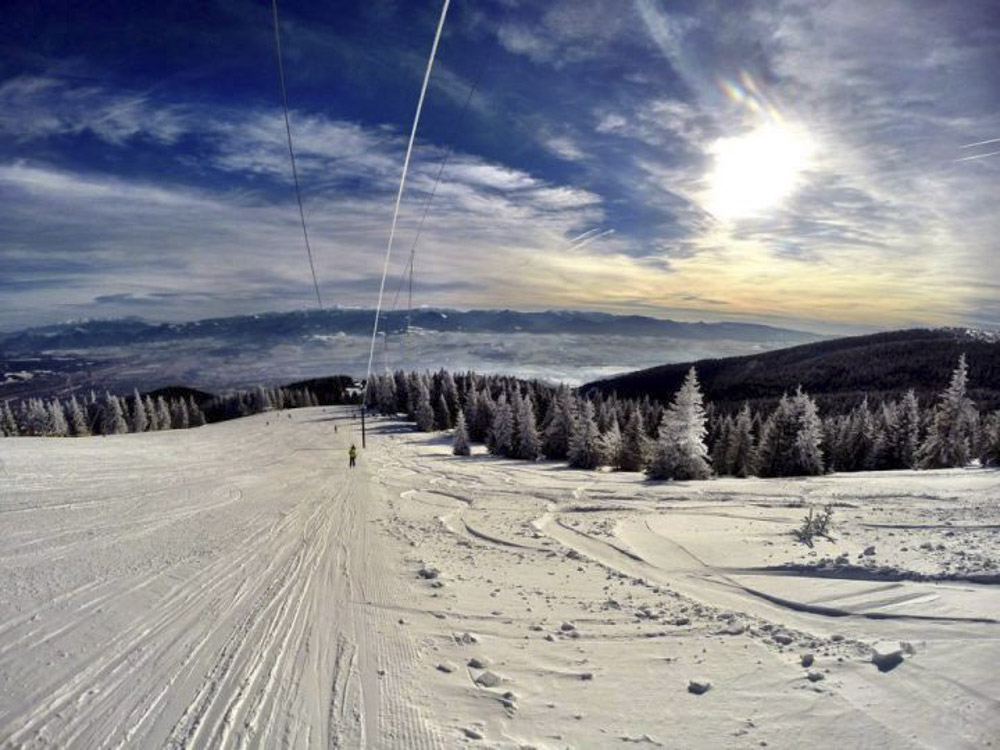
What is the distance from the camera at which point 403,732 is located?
482 centimetres

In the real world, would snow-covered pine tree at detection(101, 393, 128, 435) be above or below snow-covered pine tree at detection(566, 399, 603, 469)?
below

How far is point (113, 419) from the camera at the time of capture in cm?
9350

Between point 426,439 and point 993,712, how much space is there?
6782 centimetres

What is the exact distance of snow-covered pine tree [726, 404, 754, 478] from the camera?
145 ft

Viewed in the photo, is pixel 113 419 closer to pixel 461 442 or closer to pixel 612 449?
pixel 461 442

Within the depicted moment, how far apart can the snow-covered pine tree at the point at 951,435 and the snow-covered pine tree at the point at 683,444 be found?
74.8 feet

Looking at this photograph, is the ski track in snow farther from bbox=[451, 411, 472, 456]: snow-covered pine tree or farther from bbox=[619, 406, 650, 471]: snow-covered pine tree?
bbox=[451, 411, 472, 456]: snow-covered pine tree

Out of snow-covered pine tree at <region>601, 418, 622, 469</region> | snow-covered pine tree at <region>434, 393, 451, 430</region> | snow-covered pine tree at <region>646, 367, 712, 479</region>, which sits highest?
snow-covered pine tree at <region>646, 367, 712, 479</region>

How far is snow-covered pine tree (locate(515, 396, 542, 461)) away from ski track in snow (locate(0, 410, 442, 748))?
35.2 meters

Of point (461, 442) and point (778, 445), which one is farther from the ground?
point (778, 445)

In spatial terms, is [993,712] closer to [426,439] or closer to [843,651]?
[843,651]

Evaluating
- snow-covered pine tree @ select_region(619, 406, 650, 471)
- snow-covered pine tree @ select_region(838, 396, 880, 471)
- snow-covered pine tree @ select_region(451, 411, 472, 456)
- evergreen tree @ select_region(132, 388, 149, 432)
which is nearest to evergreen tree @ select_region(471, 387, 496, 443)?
snow-covered pine tree @ select_region(451, 411, 472, 456)

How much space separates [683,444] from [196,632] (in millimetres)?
26789

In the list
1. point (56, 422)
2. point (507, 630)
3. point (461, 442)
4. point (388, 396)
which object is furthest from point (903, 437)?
point (56, 422)
